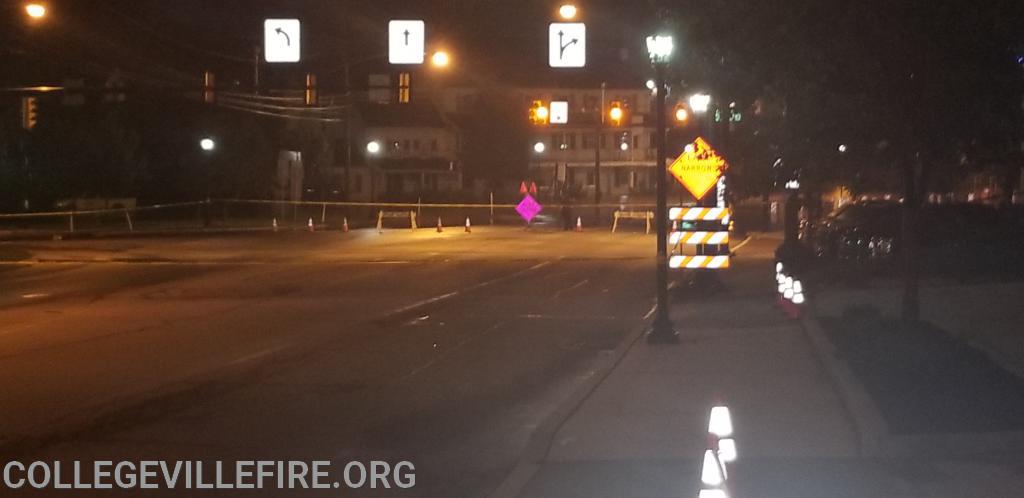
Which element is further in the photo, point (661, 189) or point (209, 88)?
point (209, 88)

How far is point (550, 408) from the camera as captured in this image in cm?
1232

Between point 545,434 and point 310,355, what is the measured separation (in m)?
6.36

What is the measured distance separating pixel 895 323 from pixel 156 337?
10094 millimetres

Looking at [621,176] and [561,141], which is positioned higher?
[561,141]

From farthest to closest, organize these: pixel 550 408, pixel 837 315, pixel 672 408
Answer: pixel 837 315 → pixel 550 408 → pixel 672 408

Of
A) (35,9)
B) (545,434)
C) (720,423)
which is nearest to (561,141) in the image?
(35,9)

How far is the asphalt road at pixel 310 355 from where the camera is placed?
10719mm

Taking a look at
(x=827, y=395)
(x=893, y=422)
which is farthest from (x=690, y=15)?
(x=893, y=422)

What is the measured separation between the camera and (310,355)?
16.2 metres

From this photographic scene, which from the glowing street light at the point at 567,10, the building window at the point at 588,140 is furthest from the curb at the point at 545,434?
the building window at the point at 588,140

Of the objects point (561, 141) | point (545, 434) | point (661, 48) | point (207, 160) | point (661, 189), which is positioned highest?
point (561, 141)

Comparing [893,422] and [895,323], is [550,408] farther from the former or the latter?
[895,323]

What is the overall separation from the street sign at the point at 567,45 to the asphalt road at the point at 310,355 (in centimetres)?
451

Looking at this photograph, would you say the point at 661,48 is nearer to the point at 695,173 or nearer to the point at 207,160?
the point at 695,173
